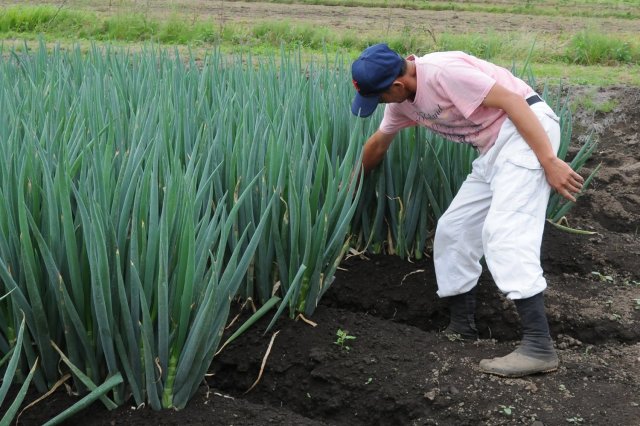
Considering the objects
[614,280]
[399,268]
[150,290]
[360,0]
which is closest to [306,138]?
[399,268]

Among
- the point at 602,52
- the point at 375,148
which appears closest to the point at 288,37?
the point at 602,52

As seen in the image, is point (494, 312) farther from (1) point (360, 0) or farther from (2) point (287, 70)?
(1) point (360, 0)

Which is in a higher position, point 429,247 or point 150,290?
point 150,290

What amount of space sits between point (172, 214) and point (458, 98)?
3.31 ft

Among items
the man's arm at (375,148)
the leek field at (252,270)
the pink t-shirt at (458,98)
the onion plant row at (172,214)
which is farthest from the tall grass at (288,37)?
the pink t-shirt at (458,98)

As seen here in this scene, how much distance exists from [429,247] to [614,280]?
2.20ft

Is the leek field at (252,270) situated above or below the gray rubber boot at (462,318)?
above

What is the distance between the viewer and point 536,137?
8.37ft

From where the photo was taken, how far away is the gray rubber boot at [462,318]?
A: 2830 millimetres

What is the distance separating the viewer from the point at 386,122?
290 cm

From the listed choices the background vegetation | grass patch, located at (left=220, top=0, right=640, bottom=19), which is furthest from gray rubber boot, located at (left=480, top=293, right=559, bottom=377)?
grass patch, located at (left=220, top=0, right=640, bottom=19)

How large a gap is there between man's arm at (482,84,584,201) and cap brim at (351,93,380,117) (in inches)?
12.9

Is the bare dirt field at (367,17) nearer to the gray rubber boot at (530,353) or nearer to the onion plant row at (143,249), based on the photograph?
the onion plant row at (143,249)

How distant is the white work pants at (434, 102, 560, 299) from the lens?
2492 mm
